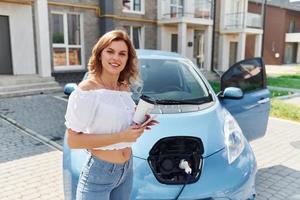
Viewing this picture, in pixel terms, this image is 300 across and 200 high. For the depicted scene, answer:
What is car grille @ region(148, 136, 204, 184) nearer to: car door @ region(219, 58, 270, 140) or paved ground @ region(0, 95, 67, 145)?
car door @ region(219, 58, 270, 140)

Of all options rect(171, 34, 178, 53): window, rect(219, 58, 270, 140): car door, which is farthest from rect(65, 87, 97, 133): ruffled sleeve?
rect(171, 34, 178, 53): window

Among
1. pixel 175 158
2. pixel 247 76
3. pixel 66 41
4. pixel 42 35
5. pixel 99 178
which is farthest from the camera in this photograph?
pixel 66 41

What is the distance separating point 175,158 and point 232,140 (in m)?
0.69

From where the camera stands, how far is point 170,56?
4254mm

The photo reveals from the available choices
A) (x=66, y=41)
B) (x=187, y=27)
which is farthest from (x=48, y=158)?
(x=187, y=27)

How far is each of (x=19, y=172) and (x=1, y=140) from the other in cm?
168

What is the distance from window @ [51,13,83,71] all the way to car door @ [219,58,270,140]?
9613 mm

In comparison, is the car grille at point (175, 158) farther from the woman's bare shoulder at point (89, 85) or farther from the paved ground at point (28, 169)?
the paved ground at point (28, 169)

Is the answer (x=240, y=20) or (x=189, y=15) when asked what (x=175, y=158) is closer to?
(x=189, y=15)

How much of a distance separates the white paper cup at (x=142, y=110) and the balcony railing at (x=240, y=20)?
20325mm

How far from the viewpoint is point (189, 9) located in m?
17.5

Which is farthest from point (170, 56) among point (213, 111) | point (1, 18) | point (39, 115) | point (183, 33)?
point (183, 33)

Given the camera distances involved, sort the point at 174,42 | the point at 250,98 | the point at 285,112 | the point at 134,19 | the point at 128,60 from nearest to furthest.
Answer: the point at 128,60 → the point at 250,98 → the point at 285,112 → the point at 134,19 → the point at 174,42

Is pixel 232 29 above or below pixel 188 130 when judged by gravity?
above
